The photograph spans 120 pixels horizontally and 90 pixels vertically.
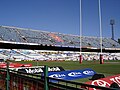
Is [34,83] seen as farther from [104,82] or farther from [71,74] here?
[71,74]

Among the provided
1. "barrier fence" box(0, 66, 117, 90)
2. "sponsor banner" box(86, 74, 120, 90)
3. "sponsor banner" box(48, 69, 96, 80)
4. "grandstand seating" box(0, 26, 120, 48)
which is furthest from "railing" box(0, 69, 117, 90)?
"grandstand seating" box(0, 26, 120, 48)

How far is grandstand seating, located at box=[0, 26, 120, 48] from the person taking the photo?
54181 millimetres

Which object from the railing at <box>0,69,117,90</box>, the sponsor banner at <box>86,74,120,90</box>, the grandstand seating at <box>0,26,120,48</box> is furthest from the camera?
the grandstand seating at <box>0,26,120,48</box>

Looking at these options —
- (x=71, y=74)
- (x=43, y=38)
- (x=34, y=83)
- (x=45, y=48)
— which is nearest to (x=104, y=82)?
(x=34, y=83)

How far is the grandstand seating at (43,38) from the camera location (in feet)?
178

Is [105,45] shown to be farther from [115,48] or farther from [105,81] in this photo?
[105,81]

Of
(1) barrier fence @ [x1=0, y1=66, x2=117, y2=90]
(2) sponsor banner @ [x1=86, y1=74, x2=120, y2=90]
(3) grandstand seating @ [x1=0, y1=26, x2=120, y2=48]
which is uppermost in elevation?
(3) grandstand seating @ [x1=0, y1=26, x2=120, y2=48]

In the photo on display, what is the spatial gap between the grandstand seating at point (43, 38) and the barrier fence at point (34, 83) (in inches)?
1729

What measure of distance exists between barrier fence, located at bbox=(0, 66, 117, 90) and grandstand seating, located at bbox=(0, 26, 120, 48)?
144ft

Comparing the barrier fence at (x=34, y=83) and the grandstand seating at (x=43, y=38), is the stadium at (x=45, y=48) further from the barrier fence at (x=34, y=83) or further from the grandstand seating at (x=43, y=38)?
the barrier fence at (x=34, y=83)

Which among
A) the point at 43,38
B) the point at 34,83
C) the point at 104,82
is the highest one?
the point at 43,38

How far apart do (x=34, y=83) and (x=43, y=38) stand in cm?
5639

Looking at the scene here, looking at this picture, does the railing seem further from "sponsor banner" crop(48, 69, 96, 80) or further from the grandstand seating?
the grandstand seating

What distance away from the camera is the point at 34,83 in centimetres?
524
